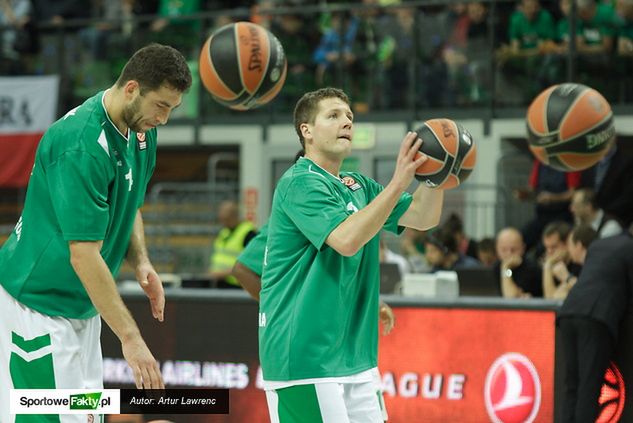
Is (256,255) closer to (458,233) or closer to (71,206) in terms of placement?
(71,206)

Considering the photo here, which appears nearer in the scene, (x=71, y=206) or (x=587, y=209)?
(x=71, y=206)

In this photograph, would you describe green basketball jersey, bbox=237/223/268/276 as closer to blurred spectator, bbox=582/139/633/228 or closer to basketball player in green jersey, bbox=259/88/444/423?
basketball player in green jersey, bbox=259/88/444/423

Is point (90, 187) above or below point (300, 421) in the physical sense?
above

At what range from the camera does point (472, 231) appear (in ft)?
54.1

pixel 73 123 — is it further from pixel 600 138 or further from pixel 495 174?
pixel 495 174

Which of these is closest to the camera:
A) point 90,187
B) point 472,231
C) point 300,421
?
point 90,187

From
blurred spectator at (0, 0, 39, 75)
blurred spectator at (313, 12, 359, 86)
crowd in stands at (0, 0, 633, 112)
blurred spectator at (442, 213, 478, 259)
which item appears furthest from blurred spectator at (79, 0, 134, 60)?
blurred spectator at (442, 213, 478, 259)

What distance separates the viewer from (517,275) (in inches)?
448

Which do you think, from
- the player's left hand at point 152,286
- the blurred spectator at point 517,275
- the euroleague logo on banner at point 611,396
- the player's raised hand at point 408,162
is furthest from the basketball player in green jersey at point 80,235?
the blurred spectator at point 517,275

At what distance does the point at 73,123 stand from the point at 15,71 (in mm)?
15071

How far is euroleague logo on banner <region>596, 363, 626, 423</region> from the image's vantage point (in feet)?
27.7

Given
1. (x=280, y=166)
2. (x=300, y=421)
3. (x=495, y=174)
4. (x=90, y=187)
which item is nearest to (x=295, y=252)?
(x=300, y=421)

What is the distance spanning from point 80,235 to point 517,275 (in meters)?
7.25

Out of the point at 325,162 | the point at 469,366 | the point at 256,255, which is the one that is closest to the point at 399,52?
the point at 469,366
